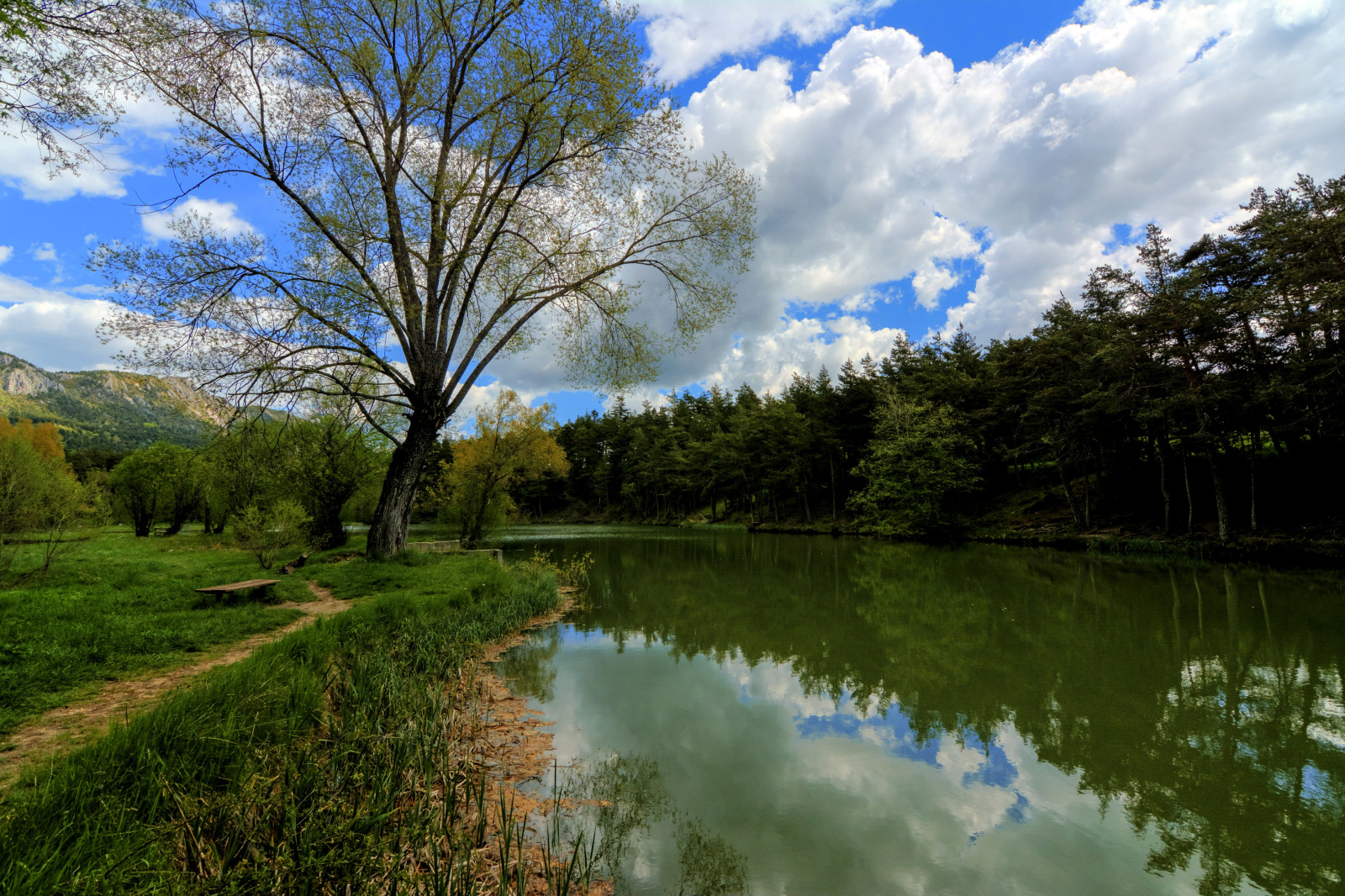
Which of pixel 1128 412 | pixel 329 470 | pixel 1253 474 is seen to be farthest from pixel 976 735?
pixel 1128 412

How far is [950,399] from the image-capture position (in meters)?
35.0

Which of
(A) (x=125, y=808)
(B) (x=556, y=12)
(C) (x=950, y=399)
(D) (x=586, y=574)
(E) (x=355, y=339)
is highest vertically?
(B) (x=556, y=12)

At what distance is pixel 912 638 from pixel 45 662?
11614mm

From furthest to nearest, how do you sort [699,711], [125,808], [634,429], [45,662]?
[634,429], [699,711], [45,662], [125,808]

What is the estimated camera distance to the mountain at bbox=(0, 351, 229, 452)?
9.76m

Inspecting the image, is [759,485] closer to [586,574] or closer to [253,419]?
[586,574]

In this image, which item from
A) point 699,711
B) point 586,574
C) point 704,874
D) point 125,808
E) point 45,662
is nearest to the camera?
point 125,808

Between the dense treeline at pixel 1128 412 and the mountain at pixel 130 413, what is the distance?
28209mm

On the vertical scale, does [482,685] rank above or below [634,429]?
below

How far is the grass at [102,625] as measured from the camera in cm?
499

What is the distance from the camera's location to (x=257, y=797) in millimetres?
2719

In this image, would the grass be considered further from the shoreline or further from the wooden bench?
the shoreline

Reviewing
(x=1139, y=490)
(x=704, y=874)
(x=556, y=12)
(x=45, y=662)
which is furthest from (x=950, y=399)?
(x=45, y=662)

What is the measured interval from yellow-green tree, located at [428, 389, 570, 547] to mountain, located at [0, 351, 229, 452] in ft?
35.8
